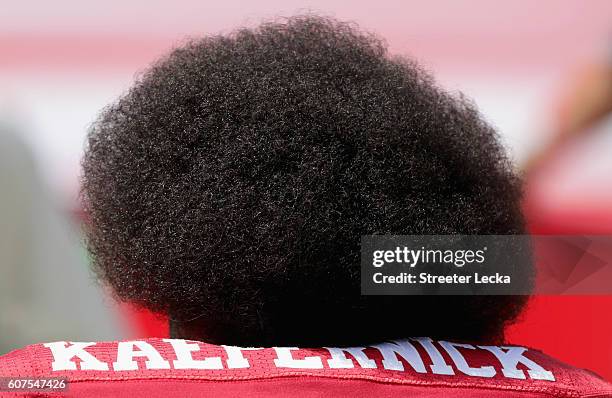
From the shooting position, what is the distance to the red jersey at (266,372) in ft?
2.33

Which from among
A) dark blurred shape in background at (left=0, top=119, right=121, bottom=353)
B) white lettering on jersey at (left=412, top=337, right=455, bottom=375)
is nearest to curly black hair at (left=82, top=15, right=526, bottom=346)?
white lettering on jersey at (left=412, top=337, right=455, bottom=375)

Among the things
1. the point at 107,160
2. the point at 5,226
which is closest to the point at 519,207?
the point at 107,160

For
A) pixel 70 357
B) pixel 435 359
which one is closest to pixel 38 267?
pixel 70 357

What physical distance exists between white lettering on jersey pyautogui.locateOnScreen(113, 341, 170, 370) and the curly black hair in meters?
0.08

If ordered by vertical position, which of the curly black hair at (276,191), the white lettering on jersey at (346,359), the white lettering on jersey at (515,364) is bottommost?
the white lettering on jersey at (515,364)

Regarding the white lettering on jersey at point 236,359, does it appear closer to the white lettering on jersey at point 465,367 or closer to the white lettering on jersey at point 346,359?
the white lettering on jersey at point 346,359

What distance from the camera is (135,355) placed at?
738 millimetres

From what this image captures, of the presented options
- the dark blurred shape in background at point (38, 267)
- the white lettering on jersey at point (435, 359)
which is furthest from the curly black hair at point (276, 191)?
the dark blurred shape in background at point (38, 267)

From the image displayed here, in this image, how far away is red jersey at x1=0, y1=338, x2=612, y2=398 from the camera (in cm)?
71

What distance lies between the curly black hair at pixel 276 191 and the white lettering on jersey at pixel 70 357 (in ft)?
0.41

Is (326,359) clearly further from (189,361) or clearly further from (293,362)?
(189,361)

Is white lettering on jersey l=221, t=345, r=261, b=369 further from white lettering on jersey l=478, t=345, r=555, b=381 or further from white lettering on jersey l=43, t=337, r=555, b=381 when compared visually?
white lettering on jersey l=478, t=345, r=555, b=381

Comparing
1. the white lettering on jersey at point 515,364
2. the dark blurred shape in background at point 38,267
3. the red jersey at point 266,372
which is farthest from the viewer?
the dark blurred shape in background at point 38,267

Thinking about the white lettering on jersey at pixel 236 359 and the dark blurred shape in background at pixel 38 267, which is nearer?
the white lettering on jersey at pixel 236 359
